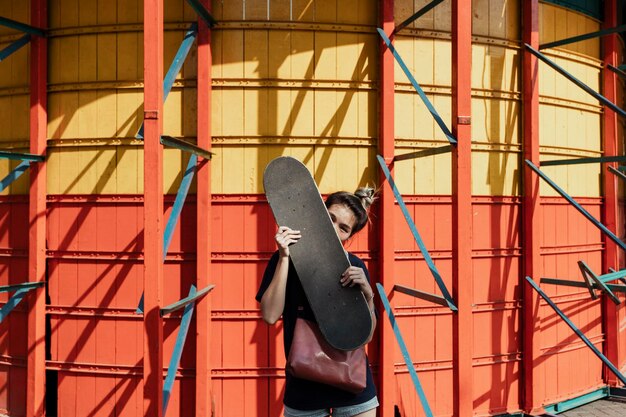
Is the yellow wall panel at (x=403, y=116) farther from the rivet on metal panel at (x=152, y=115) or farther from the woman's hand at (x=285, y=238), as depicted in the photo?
the woman's hand at (x=285, y=238)

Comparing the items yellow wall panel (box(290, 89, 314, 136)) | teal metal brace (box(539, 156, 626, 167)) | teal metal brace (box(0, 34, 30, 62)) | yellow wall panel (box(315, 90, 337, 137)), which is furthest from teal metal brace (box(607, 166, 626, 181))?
teal metal brace (box(0, 34, 30, 62))

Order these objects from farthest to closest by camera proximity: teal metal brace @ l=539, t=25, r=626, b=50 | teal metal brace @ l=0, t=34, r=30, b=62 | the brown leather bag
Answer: teal metal brace @ l=539, t=25, r=626, b=50, teal metal brace @ l=0, t=34, r=30, b=62, the brown leather bag

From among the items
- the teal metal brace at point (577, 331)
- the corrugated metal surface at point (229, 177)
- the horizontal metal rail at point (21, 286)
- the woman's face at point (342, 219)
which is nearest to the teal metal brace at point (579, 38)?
the corrugated metal surface at point (229, 177)

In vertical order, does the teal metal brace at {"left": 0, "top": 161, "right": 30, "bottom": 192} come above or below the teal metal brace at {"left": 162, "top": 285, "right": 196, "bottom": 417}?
above

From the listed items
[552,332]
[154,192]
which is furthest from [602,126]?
[154,192]

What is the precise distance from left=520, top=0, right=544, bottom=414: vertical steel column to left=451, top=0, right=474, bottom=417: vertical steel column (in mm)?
1779

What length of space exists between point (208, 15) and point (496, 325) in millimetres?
4416

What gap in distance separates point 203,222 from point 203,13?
77.5 inches

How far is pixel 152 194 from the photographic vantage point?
15.0ft

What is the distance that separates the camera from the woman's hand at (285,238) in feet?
9.78

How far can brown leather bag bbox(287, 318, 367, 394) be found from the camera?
114 inches

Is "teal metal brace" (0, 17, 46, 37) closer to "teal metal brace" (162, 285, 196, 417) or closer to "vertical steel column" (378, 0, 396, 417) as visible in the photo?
"teal metal brace" (162, 285, 196, 417)

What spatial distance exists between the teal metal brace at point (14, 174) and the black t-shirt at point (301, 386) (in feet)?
13.7

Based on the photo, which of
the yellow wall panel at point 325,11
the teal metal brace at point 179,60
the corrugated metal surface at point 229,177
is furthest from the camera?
the yellow wall panel at point 325,11
